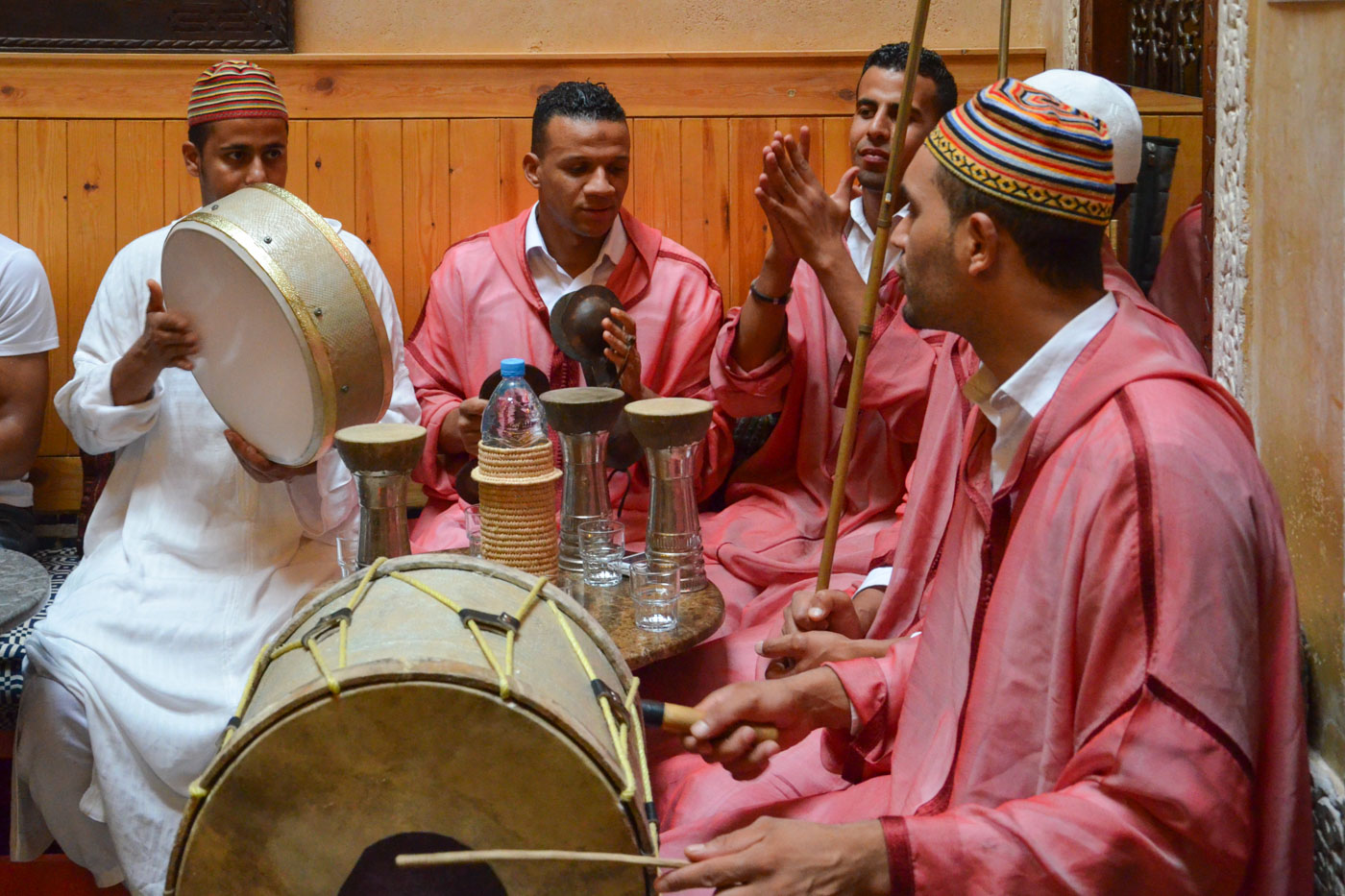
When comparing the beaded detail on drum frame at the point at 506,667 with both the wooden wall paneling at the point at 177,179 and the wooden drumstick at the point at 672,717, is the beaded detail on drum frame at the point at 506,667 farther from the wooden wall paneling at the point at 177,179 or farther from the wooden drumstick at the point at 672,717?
the wooden wall paneling at the point at 177,179

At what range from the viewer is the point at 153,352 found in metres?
3.06

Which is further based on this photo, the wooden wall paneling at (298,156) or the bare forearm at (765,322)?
the wooden wall paneling at (298,156)

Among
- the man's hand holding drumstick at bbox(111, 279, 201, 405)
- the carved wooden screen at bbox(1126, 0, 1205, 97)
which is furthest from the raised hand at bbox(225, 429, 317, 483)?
the carved wooden screen at bbox(1126, 0, 1205, 97)

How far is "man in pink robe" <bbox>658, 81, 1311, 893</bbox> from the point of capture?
60.5 inches

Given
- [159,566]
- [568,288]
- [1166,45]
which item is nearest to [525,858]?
[159,566]

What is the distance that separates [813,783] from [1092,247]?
1.04m

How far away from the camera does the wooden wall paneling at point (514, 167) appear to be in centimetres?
434

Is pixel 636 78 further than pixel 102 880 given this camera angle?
Yes

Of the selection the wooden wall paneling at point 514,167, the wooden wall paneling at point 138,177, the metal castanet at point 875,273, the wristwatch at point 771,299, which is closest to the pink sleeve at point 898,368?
the wristwatch at point 771,299

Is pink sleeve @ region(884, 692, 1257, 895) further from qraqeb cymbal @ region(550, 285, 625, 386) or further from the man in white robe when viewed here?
qraqeb cymbal @ region(550, 285, 625, 386)

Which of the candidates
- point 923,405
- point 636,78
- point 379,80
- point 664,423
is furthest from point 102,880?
point 636,78

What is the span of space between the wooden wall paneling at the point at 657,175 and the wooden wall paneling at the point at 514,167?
35 cm

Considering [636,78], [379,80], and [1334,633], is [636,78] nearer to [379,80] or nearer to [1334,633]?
[379,80]

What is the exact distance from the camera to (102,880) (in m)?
3.04
